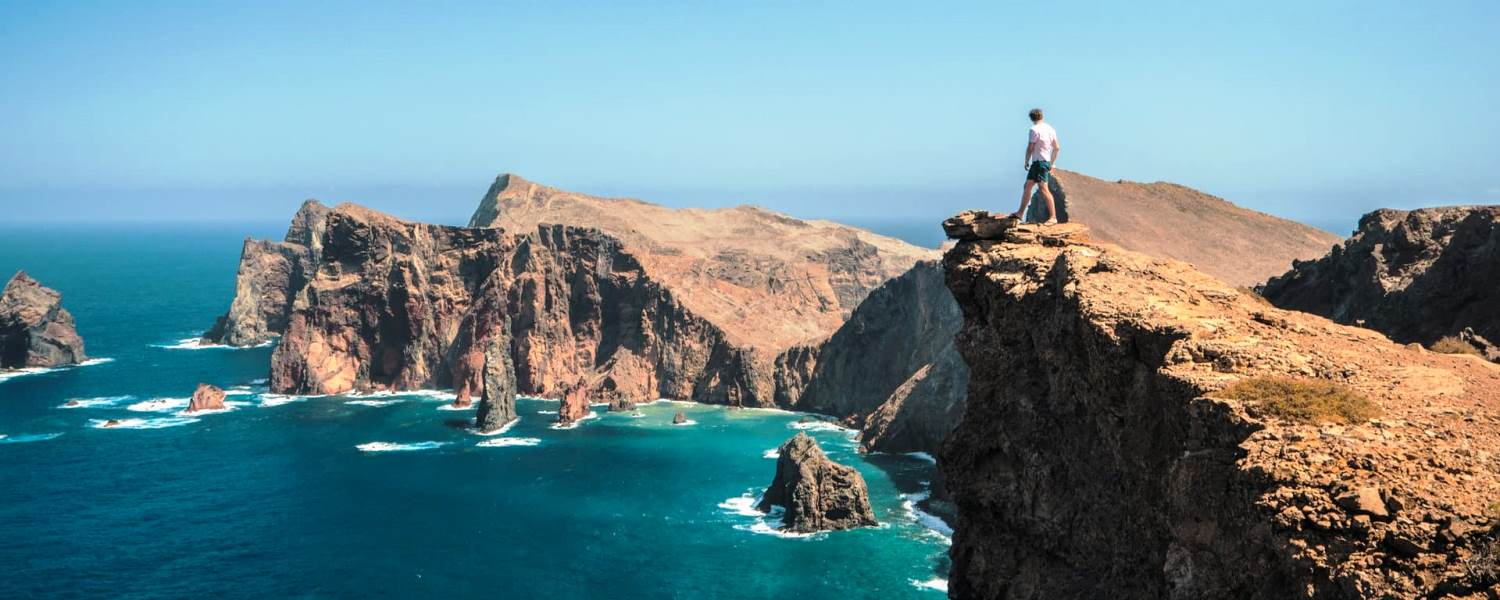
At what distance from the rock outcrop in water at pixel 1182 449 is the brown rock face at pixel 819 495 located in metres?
57.1

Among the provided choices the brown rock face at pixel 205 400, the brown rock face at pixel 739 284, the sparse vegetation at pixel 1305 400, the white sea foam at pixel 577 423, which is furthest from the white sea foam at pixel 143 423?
the sparse vegetation at pixel 1305 400

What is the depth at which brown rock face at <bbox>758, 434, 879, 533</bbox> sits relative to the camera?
301ft

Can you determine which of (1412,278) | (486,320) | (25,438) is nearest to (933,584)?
(1412,278)

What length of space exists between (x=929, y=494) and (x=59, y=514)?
72.0m

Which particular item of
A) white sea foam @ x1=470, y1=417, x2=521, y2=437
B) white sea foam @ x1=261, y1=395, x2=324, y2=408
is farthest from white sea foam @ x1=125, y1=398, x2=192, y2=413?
white sea foam @ x1=470, y1=417, x2=521, y2=437

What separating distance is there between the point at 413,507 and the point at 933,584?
4657 centimetres

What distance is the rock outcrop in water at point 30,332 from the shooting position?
177 m

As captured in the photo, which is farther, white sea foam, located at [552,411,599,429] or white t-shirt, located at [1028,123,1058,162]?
white sea foam, located at [552,411,599,429]

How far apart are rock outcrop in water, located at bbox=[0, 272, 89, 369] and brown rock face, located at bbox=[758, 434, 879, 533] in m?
136

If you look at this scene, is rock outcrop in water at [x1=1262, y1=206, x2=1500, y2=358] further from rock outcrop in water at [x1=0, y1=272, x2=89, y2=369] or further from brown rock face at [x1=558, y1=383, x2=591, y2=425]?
rock outcrop in water at [x1=0, y1=272, x2=89, y2=369]

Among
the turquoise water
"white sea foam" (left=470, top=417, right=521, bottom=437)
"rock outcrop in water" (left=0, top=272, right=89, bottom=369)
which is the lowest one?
the turquoise water

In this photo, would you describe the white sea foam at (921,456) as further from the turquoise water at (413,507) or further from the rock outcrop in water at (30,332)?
the rock outcrop in water at (30,332)

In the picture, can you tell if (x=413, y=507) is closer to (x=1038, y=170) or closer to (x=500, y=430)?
(x=500, y=430)

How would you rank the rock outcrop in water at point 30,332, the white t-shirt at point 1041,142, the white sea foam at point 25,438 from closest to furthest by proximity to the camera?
the white t-shirt at point 1041,142, the white sea foam at point 25,438, the rock outcrop in water at point 30,332
